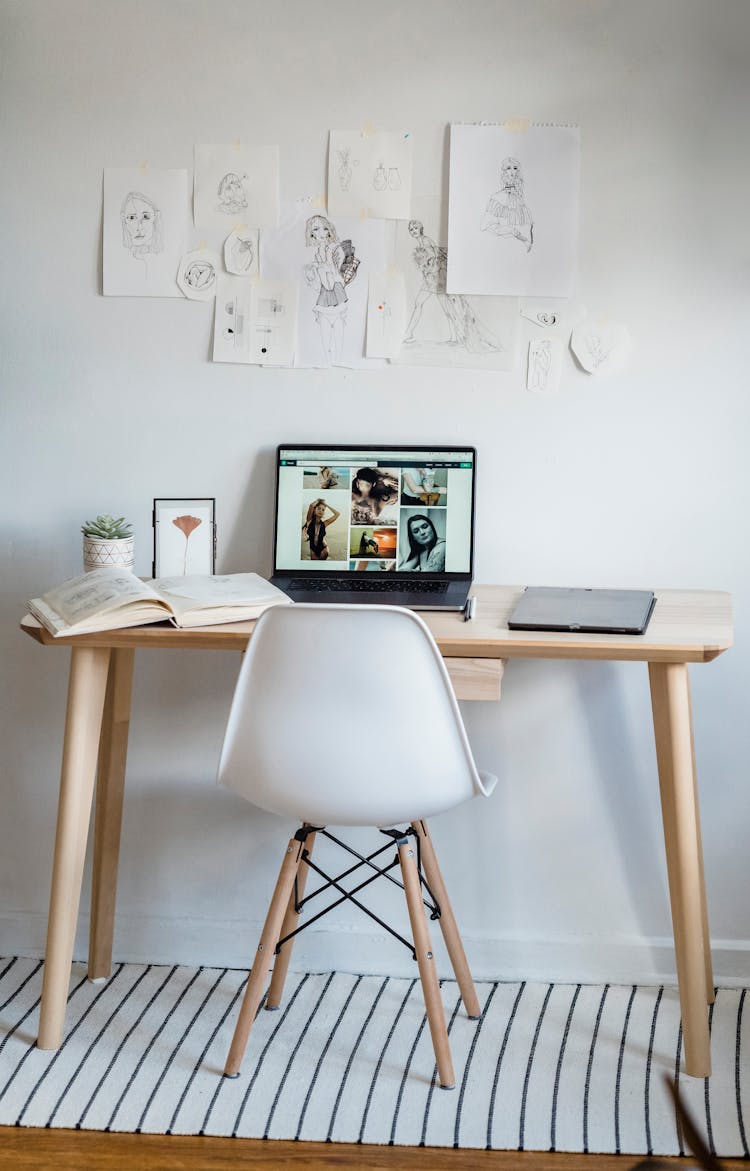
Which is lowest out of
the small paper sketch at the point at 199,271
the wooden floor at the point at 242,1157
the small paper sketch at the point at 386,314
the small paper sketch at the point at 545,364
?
the wooden floor at the point at 242,1157

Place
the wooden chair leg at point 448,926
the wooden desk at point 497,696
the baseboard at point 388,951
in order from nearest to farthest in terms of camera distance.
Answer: the wooden desk at point 497,696 < the wooden chair leg at point 448,926 < the baseboard at point 388,951

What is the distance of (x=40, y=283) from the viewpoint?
2.23 meters

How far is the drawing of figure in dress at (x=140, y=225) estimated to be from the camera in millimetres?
2184

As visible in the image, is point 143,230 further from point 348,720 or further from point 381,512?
point 348,720

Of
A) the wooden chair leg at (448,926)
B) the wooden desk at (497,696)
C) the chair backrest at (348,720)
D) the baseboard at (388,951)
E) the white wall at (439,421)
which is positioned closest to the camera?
the chair backrest at (348,720)

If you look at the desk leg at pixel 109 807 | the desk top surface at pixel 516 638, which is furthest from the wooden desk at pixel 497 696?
the desk leg at pixel 109 807

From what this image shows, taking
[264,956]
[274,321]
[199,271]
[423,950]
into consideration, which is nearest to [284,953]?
[264,956]

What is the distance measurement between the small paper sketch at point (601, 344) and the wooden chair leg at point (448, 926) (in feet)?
2.80

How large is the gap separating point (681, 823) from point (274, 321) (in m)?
1.11

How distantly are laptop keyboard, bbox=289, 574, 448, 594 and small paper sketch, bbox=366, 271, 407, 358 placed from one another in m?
0.41

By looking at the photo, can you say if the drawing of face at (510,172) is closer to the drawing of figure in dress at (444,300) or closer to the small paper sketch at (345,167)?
the drawing of figure in dress at (444,300)

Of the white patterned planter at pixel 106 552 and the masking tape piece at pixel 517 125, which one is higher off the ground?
the masking tape piece at pixel 517 125

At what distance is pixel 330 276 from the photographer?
2178 millimetres

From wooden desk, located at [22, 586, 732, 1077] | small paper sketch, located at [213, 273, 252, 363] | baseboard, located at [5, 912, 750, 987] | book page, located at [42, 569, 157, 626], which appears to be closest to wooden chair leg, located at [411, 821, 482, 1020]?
baseboard, located at [5, 912, 750, 987]
